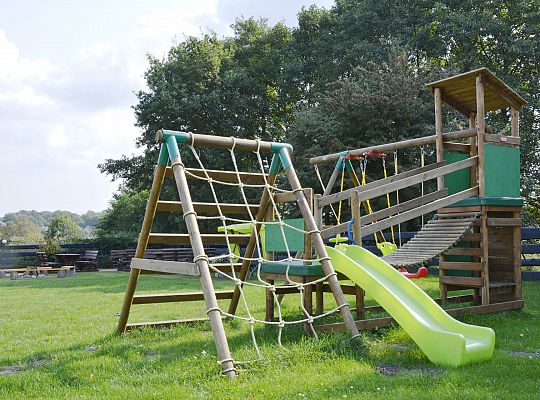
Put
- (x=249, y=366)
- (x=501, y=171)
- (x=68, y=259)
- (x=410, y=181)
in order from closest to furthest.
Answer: (x=249, y=366) < (x=410, y=181) < (x=501, y=171) < (x=68, y=259)

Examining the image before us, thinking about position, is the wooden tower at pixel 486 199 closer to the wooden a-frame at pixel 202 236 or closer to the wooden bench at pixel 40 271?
the wooden a-frame at pixel 202 236

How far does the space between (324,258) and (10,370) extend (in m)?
3.08

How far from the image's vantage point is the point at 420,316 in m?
5.32

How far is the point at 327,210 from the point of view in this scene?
21.2 meters

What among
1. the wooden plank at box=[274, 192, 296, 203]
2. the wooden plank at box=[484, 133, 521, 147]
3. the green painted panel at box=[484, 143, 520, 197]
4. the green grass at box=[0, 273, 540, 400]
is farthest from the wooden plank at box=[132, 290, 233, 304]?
the wooden plank at box=[484, 133, 521, 147]

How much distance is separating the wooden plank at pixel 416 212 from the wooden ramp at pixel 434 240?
0.33m

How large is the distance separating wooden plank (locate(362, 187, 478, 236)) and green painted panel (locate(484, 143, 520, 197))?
38 cm

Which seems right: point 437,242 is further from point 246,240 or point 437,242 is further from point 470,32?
point 470,32

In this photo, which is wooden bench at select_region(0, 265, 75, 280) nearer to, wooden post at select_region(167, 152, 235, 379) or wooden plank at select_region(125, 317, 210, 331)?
wooden plank at select_region(125, 317, 210, 331)

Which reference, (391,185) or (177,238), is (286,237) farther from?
(391,185)

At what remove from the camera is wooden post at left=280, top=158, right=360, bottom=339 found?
5.21 meters

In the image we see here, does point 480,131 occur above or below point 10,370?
above

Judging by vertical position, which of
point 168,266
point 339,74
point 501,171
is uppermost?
point 339,74

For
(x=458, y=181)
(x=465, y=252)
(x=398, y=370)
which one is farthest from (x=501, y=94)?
(x=398, y=370)
